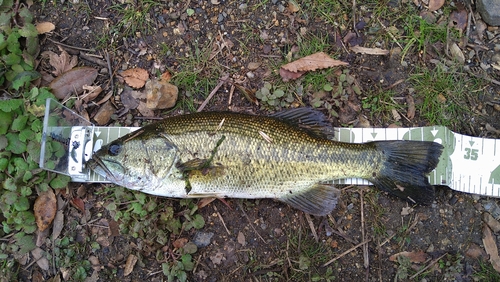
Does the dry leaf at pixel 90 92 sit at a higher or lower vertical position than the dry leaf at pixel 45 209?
higher

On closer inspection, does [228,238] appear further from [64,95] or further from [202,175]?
[64,95]

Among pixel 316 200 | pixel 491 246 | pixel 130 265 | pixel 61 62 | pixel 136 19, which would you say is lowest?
pixel 130 265

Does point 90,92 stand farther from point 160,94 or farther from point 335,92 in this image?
point 335,92

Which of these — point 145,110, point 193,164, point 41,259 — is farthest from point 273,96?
point 41,259

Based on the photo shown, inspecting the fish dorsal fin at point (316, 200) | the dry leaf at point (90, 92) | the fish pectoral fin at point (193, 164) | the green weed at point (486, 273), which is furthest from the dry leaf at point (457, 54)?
the dry leaf at point (90, 92)

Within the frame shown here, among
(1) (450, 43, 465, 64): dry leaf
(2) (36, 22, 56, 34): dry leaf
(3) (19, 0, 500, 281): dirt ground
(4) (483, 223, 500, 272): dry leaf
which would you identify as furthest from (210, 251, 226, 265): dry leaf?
(1) (450, 43, 465, 64): dry leaf

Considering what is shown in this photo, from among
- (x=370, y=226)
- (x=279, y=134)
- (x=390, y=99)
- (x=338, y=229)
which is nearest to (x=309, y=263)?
(x=338, y=229)

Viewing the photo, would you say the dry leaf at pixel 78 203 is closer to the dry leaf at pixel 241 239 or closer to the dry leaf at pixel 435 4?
the dry leaf at pixel 241 239
